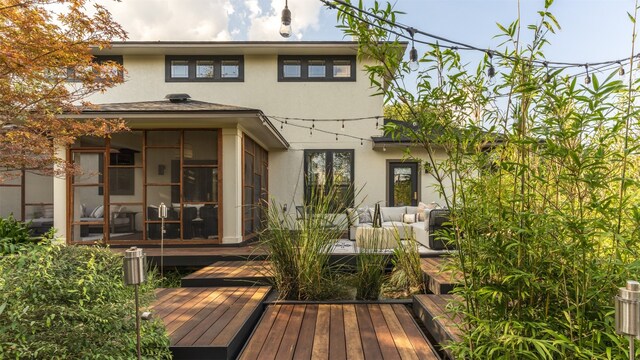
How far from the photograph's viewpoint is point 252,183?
7434mm

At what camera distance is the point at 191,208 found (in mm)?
6184

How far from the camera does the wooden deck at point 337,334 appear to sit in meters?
2.27

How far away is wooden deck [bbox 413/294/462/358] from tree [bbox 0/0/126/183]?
201 inches

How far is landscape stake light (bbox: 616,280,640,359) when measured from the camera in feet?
3.43

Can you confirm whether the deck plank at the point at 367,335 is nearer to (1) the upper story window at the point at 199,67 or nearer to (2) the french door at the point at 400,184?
(2) the french door at the point at 400,184

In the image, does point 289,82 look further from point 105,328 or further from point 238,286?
point 105,328

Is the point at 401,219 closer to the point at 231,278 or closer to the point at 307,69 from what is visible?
the point at 307,69

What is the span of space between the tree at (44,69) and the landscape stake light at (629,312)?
5.50 m

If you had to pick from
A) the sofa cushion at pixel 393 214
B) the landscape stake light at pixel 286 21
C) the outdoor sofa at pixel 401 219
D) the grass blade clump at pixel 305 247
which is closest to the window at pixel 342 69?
the outdoor sofa at pixel 401 219

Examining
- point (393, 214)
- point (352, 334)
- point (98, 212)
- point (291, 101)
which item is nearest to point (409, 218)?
point (393, 214)

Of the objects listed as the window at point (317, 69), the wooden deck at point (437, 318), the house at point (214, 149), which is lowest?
the wooden deck at point (437, 318)

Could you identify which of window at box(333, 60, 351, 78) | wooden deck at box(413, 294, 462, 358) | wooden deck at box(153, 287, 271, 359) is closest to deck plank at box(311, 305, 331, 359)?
wooden deck at box(153, 287, 271, 359)

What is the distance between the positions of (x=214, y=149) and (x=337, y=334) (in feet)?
15.3

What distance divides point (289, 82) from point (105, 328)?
332 inches
